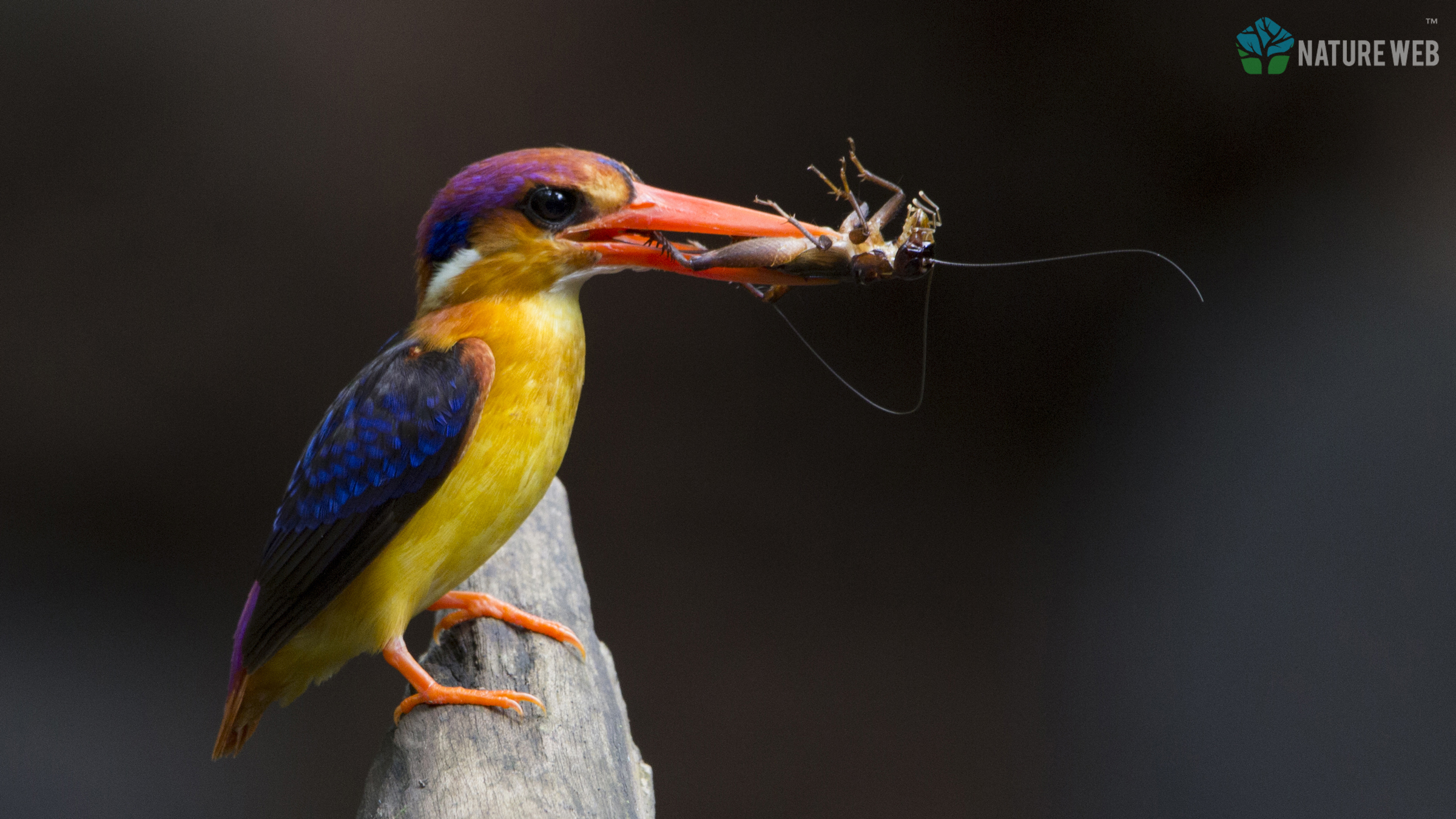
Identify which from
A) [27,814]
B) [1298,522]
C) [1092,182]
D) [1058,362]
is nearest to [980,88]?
[1092,182]

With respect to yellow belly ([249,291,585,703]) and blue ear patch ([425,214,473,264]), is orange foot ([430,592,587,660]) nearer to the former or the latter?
yellow belly ([249,291,585,703])

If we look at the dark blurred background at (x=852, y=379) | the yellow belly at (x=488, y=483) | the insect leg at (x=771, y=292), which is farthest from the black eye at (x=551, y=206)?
the dark blurred background at (x=852, y=379)

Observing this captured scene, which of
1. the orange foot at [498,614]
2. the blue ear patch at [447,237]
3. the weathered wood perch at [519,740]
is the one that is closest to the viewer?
the weathered wood perch at [519,740]

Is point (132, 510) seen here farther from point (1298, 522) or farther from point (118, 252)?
point (1298, 522)

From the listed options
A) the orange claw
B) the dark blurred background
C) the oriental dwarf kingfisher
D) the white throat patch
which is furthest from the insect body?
the dark blurred background

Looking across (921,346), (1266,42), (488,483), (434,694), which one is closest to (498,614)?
(434,694)

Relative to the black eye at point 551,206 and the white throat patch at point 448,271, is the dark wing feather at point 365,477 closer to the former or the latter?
the white throat patch at point 448,271
